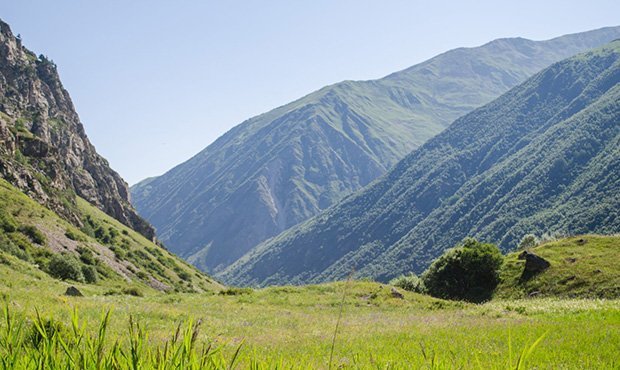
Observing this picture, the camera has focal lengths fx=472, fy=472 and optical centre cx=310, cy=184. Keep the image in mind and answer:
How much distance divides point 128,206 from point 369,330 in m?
157

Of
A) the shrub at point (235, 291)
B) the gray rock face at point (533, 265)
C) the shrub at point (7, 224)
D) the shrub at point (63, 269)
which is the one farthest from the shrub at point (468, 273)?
the shrub at point (7, 224)

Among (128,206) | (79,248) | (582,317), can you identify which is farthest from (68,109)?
(582,317)

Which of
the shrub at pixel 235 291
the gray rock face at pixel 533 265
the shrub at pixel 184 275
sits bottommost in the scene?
the gray rock face at pixel 533 265

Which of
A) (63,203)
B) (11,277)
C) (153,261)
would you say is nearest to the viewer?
(11,277)

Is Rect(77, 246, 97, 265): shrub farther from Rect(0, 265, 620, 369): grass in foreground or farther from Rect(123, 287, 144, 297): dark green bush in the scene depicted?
Rect(0, 265, 620, 369): grass in foreground

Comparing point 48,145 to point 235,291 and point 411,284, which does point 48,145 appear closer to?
point 235,291

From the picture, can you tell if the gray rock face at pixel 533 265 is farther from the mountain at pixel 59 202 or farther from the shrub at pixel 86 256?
the shrub at pixel 86 256

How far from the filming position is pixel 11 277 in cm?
3152

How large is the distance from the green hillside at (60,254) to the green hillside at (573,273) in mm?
37794

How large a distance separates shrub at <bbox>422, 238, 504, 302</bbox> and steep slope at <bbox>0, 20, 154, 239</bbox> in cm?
7278

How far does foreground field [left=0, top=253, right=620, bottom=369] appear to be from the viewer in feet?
20.6

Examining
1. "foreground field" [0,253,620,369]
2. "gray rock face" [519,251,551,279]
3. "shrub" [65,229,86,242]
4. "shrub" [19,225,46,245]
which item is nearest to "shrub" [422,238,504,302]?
"gray rock face" [519,251,551,279]

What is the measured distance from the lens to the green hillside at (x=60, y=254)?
4116 cm

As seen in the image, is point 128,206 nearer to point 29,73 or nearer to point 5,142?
point 29,73
